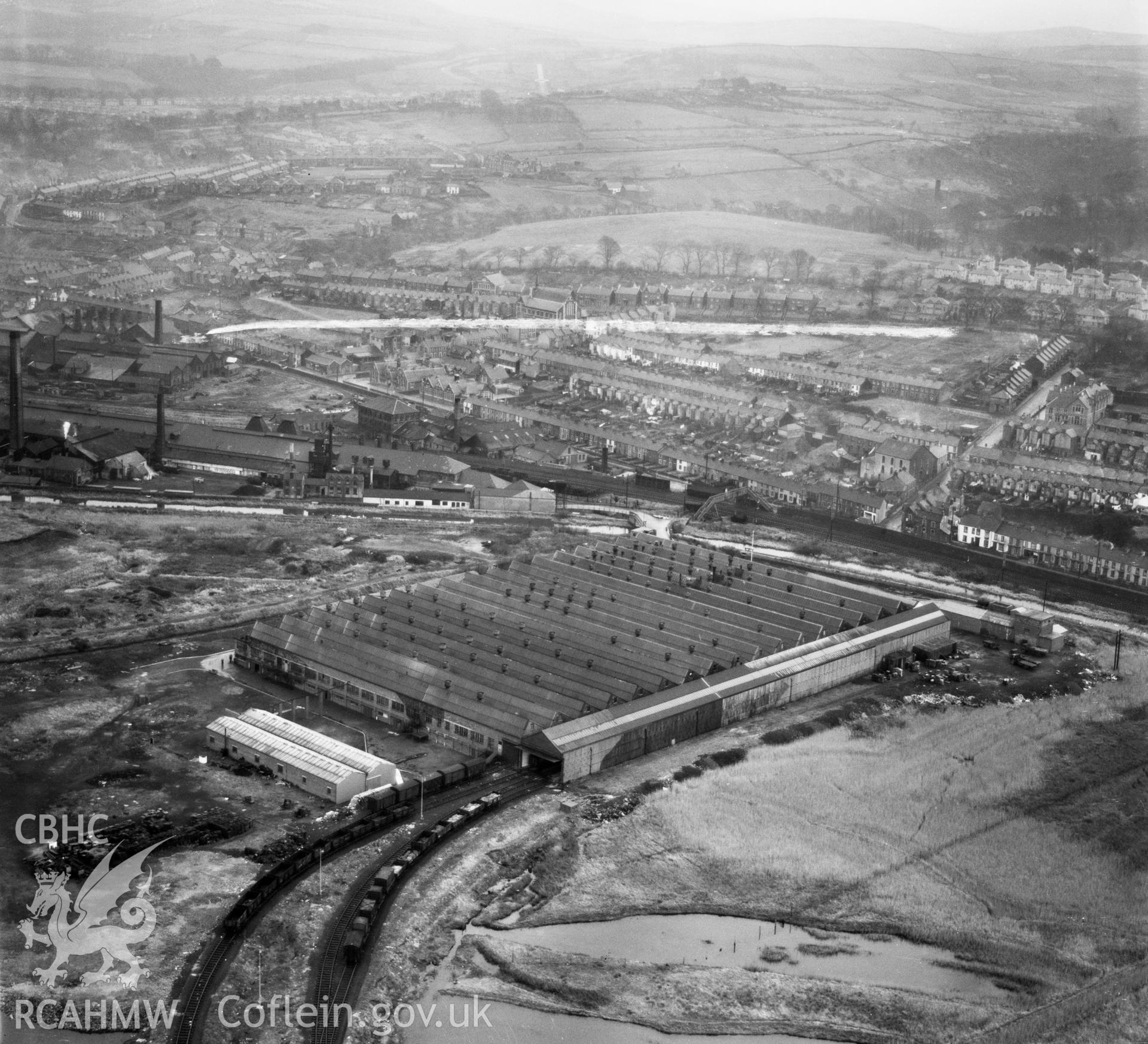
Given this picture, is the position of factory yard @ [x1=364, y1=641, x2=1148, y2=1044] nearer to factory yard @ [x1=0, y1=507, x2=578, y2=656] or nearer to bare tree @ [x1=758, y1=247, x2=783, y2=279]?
factory yard @ [x1=0, y1=507, x2=578, y2=656]

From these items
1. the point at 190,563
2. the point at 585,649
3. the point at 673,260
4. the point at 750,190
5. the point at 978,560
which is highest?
the point at 750,190

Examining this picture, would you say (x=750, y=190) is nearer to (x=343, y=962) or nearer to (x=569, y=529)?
(x=569, y=529)

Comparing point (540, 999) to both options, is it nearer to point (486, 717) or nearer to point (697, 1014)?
point (697, 1014)

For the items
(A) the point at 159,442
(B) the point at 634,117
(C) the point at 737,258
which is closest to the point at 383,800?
(A) the point at 159,442

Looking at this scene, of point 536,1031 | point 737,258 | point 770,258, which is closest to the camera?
point 536,1031

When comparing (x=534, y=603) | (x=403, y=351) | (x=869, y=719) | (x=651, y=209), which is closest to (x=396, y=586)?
(x=534, y=603)

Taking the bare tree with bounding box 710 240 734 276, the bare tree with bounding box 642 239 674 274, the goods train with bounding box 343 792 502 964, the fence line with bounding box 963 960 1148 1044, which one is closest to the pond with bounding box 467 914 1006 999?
the fence line with bounding box 963 960 1148 1044

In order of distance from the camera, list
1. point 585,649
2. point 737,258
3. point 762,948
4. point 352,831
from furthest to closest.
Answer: point 737,258 < point 585,649 < point 352,831 < point 762,948
